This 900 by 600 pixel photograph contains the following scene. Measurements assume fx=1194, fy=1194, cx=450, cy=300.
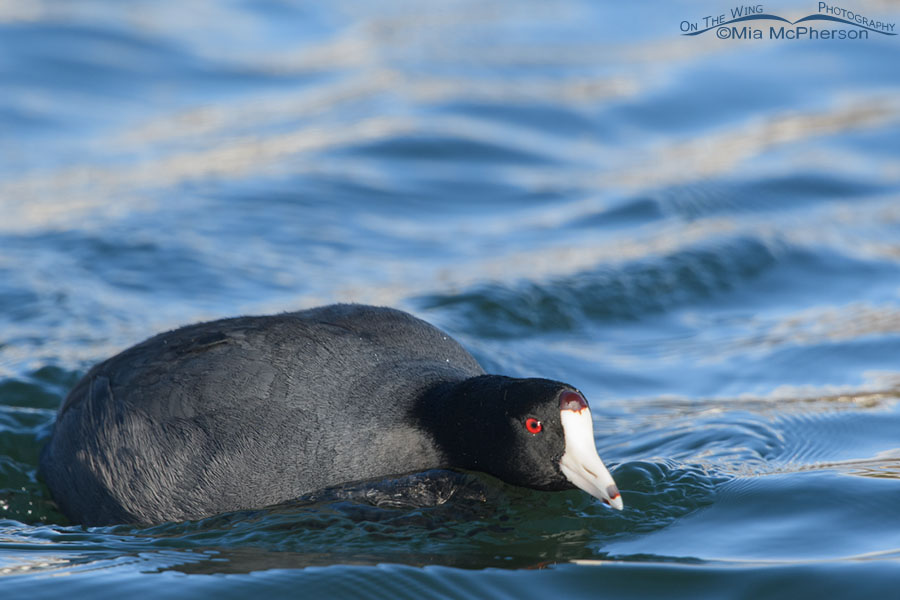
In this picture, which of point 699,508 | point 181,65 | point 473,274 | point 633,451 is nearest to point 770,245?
point 473,274

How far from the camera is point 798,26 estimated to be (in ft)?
41.0

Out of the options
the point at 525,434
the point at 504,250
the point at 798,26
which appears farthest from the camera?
the point at 798,26

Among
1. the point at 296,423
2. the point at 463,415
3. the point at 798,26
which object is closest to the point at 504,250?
the point at 463,415

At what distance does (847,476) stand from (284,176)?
18.7ft

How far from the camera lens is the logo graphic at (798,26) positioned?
12297 mm

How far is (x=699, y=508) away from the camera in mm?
4582

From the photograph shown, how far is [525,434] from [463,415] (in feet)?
0.79

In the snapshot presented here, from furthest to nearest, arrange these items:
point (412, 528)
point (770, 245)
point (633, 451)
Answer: point (770, 245), point (633, 451), point (412, 528)

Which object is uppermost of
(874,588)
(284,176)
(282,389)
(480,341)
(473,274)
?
(284,176)

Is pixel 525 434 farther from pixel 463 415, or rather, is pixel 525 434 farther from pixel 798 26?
pixel 798 26

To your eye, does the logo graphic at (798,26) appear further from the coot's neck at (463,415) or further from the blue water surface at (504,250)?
the coot's neck at (463,415)

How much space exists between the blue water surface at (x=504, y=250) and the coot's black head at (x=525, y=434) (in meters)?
0.16

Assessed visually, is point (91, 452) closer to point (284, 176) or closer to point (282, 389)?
point (282, 389)

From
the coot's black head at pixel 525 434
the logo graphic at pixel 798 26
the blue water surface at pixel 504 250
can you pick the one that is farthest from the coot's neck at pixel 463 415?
the logo graphic at pixel 798 26
